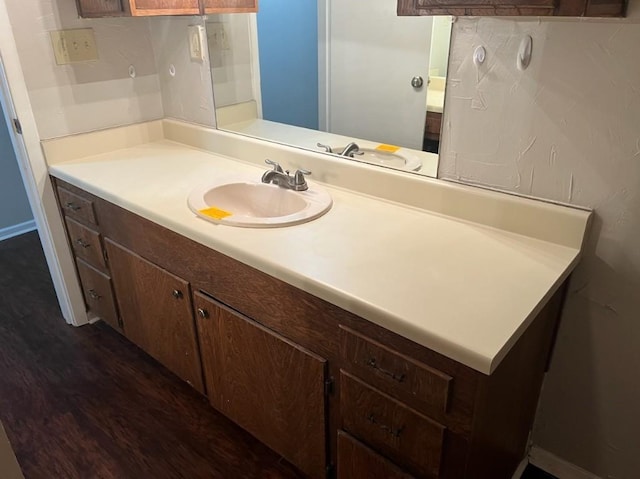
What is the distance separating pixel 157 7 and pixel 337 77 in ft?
2.20

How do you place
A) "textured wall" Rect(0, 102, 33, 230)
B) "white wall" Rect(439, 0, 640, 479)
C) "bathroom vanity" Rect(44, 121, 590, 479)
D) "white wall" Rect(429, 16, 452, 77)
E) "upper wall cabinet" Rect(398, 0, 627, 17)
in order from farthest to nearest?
"textured wall" Rect(0, 102, 33, 230), "white wall" Rect(429, 16, 452, 77), "white wall" Rect(439, 0, 640, 479), "bathroom vanity" Rect(44, 121, 590, 479), "upper wall cabinet" Rect(398, 0, 627, 17)

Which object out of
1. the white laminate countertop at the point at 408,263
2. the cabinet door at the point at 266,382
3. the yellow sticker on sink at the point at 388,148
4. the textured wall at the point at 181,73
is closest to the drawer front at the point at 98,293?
the white laminate countertop at the point at 408,263

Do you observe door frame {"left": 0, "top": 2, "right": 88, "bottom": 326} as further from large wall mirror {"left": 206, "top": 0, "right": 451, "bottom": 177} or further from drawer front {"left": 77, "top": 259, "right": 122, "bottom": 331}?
large wall mirror {"left": 206, "top": 0, "right": 451, "bottom": 177}

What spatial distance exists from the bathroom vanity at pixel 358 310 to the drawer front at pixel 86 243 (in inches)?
3.1

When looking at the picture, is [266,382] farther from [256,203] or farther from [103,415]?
[103,415]

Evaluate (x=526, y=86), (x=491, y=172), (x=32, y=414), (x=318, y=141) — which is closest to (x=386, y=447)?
(x=491, y=172)

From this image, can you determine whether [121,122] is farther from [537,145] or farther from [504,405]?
[504,405]

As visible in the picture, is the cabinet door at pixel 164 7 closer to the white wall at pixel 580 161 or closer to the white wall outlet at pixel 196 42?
the white wall outlet at pixel 196 42

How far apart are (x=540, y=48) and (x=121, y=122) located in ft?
5.70

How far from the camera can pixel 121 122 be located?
7.17 feet

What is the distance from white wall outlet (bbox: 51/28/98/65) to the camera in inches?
75.1

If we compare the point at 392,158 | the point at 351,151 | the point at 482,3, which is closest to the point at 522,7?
the point at 482,3

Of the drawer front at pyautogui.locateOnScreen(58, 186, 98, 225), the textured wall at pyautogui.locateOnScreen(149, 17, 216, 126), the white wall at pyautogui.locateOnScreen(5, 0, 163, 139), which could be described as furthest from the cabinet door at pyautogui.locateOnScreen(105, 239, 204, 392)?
the textured wall at pyautogui.locateOnScreen(149, 17, 216, 126)

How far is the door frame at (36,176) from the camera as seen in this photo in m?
1.82
